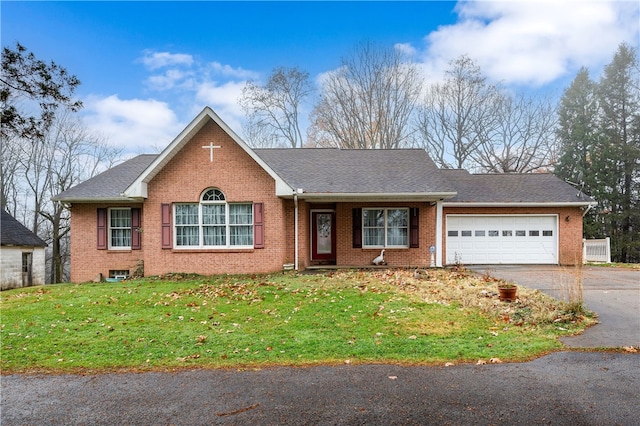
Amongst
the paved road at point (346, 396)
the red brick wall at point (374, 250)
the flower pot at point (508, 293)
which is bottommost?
the paved road at point (346, 396)

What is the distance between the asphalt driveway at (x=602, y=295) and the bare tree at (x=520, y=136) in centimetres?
1705

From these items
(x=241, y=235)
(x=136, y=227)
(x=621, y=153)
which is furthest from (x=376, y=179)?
(x=621, y=153)

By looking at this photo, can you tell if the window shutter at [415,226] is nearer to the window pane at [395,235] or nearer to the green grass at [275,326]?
the window pane at [395,235]

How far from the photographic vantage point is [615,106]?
2897cm

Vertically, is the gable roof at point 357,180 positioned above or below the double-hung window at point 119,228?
above

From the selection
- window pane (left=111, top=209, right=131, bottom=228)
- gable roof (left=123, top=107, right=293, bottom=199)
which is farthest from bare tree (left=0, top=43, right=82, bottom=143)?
window pane (left=111, top=209, right=131, bottom=228)

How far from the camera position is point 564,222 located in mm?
16656

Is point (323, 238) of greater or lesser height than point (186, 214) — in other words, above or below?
below

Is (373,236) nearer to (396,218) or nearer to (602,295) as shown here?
(396,218)

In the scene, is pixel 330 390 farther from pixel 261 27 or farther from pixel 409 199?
pixel 261 27

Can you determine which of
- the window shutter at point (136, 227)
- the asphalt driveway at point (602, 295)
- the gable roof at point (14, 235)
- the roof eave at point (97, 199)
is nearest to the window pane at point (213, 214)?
the roof eave at point (97, 199)

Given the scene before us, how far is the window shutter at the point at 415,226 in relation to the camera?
15102mm

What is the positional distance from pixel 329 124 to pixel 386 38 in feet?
25.8

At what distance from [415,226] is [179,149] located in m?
9.05
